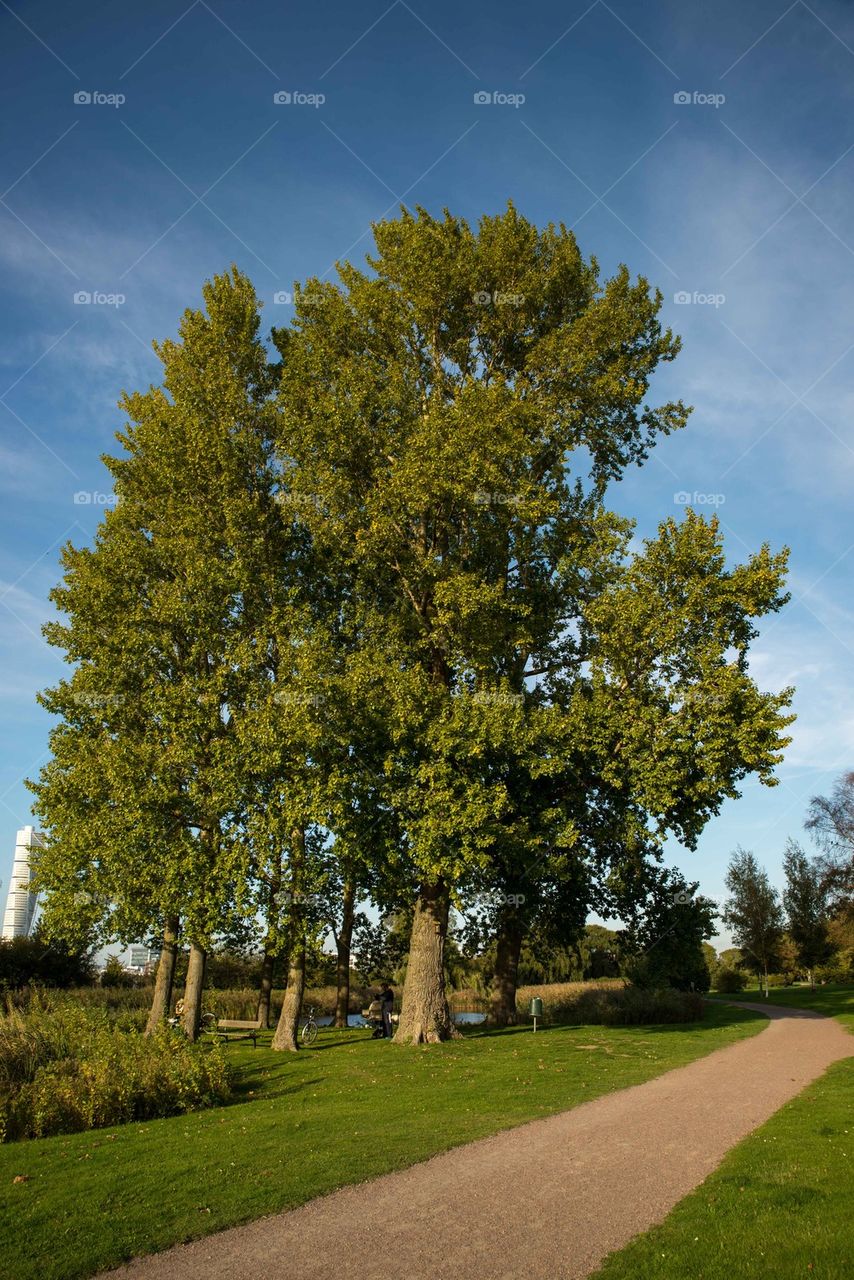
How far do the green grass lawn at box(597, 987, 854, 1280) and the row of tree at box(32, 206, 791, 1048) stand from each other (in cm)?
1088

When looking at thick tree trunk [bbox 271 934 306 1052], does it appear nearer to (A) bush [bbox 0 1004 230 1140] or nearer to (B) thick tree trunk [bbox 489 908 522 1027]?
(B) thick tree trunk [bbox 489 908 522 1027]

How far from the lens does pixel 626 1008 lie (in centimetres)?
3155

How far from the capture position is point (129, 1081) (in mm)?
12945

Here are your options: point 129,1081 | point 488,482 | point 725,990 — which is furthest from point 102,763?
point 725,990

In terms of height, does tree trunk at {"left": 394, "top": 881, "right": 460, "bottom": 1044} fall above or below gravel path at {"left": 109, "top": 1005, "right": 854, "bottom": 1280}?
above

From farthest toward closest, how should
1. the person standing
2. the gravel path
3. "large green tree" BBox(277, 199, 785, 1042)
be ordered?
the person standing → "large green tree" BBox(277, 199, 785, 1042) → the gravel path

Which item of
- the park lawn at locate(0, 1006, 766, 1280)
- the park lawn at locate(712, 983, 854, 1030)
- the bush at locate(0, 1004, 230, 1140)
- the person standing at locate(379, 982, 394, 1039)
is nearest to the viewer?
the park lawn at locate(0, 1006, 766, 1280)

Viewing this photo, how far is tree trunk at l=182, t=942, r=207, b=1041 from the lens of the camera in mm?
23538

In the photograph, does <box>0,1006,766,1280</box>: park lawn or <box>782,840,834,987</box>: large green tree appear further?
<box>782,840,834,987</box>: large green tree

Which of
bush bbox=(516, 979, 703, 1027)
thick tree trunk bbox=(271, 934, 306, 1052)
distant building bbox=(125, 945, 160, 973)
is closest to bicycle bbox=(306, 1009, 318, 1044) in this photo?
thick tree trunk bbox=(271, 934, 306, 1052)

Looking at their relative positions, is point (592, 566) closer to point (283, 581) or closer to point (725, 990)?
point (283, 581)

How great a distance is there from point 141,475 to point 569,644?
49.5 feet

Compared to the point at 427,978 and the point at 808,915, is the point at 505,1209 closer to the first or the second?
the point at 427,978

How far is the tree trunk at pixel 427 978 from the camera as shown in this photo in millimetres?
23578
